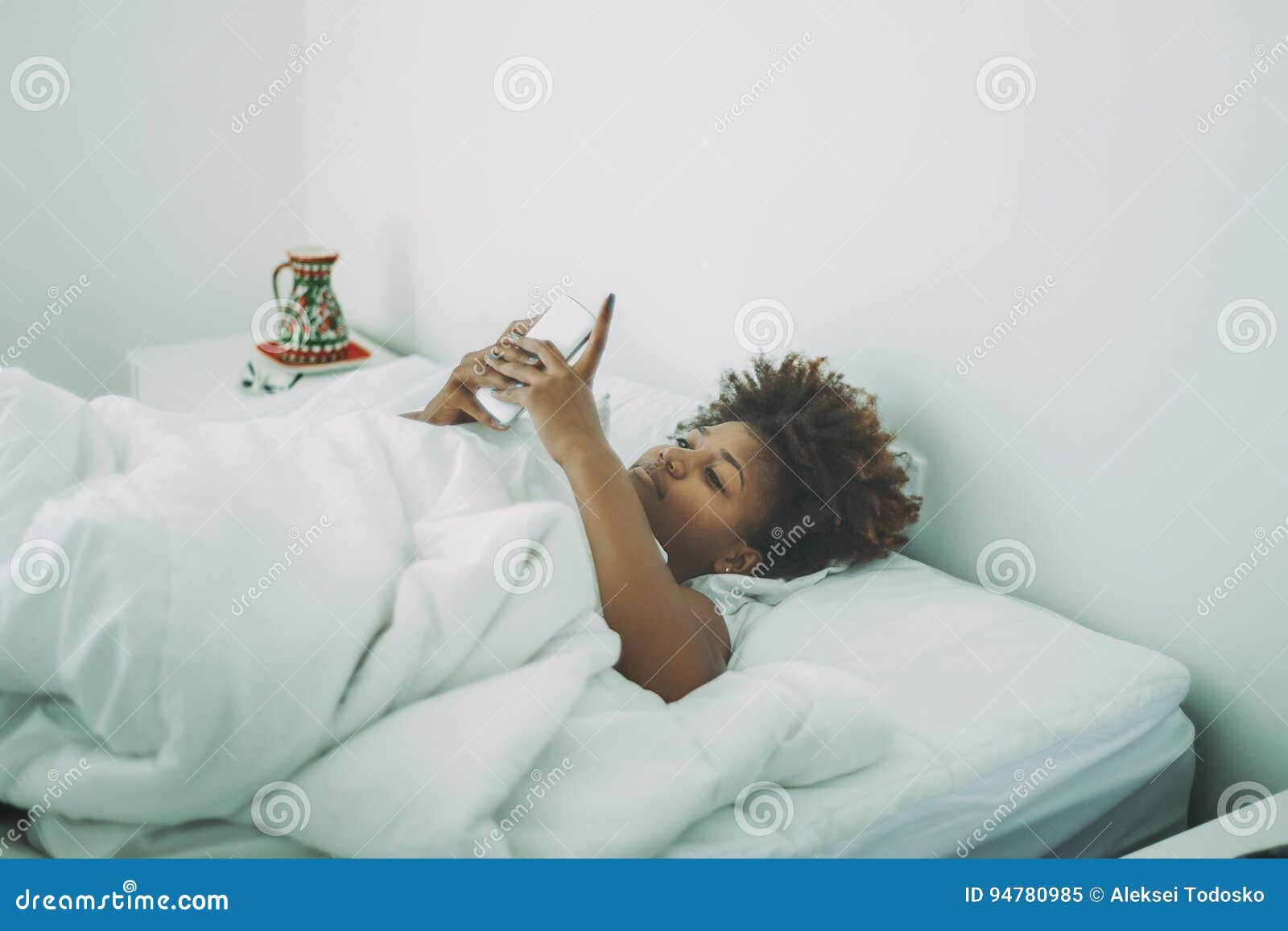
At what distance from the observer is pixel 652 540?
98 cm

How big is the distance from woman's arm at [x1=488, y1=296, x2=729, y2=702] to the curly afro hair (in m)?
0.17

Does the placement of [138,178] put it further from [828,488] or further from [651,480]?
[828,488]

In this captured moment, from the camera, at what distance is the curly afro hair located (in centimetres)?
113

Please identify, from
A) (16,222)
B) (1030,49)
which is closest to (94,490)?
(1030,49)

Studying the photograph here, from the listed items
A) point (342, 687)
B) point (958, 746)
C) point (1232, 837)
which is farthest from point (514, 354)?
point (1232, 837)

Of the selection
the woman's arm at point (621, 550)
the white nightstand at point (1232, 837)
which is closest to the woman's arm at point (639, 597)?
the woman's arm at point (621, 550)

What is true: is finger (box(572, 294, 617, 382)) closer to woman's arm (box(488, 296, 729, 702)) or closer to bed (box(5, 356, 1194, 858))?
woman's arm (box(488, 296, 729, 702))

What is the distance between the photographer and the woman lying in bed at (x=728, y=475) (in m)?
1.00

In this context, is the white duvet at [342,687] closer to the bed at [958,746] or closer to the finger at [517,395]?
the bed at [958,746]

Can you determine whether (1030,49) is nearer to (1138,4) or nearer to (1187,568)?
(1138,4)

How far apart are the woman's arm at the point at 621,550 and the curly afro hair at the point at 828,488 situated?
0.17 m

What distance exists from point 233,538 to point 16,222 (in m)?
1.73

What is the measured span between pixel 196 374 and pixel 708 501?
4.11 feet

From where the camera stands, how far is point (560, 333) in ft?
3.77
